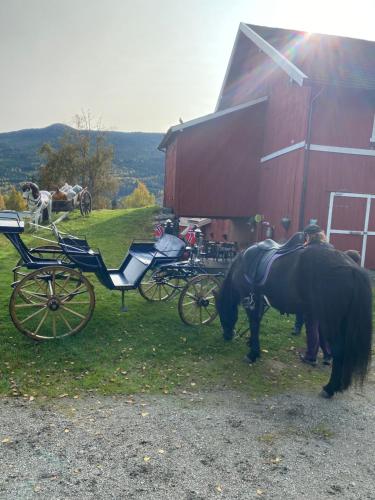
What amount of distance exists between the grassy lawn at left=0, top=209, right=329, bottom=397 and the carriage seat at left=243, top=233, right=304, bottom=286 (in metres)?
1.17

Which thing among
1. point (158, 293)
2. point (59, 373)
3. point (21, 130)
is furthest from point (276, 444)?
point (21, 130)

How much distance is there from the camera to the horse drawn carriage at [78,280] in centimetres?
524

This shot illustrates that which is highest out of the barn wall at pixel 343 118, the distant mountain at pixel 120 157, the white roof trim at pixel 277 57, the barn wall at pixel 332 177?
the distant mountain at pixel 120 157

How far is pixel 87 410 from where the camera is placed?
3.75m

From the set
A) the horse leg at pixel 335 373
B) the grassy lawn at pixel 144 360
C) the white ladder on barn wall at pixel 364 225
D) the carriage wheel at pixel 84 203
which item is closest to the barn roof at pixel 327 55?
the white ladder on barn wall at pixel 364 225

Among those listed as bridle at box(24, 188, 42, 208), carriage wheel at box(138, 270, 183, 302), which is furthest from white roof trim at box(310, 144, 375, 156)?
bridle at box(24, 188, 42, 208)

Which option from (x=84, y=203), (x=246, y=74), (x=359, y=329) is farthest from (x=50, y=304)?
(x=84, y=203)

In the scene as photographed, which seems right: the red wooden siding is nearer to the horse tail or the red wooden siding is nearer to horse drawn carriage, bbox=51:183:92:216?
horse drawn carriage, bbox=51:183:92:216

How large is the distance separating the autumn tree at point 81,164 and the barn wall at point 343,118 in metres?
30.2

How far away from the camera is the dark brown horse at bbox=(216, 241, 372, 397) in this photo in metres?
3.93

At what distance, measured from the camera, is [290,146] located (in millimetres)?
11719

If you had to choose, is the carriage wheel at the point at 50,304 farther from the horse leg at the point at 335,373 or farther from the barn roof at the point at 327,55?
the barn roof at the point at 327,55

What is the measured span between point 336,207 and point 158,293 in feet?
21.6

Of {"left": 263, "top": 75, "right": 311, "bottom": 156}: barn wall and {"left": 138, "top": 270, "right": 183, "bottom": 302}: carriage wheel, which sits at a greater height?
{"left": 263, "top": 75, "right": 311, "bottom": 156}: barn wall
